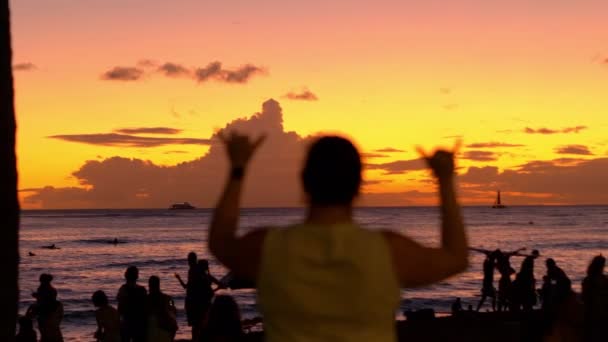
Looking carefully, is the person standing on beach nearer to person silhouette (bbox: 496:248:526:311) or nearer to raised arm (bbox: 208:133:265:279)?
raised arm (bbox: 208:133:265:279)

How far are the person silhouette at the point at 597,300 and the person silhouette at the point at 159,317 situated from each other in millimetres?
4855

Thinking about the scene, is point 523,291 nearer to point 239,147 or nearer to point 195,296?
point 195,296

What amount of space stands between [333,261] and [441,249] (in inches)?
11.9

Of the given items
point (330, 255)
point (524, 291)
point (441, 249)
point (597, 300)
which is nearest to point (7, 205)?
point (330, 255)

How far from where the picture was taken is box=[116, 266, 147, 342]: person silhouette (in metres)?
11.8

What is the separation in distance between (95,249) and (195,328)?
247ft

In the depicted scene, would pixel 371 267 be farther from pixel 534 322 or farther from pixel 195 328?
pixel 195 328

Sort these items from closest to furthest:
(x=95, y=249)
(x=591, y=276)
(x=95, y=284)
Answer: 1. (x=591, y=276)
2. (x=95, y=284)
3. (x=95, y=249)

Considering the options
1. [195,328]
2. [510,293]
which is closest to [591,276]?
[195,328]

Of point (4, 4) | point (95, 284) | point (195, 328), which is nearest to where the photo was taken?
point (4, 4)

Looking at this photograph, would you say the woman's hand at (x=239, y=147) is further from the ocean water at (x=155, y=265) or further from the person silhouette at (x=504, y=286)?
the person silhouette at (x=504, y=286)

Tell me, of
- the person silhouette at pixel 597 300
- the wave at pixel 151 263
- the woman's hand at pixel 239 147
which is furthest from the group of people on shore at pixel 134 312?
the wave at pixel 151 263

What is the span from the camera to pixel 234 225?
99.3 inches

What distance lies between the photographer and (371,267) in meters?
2.34
